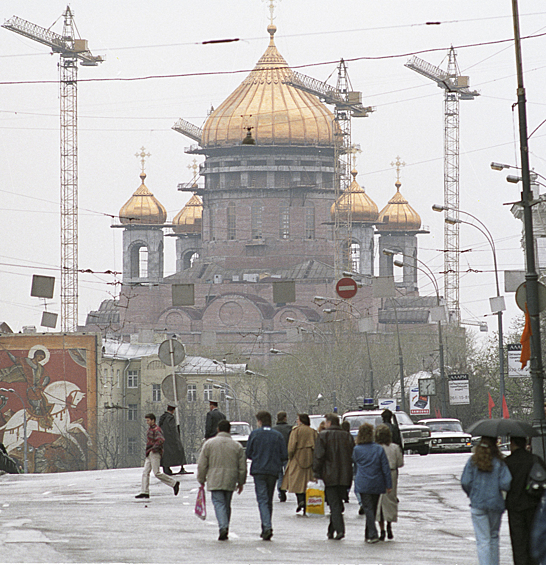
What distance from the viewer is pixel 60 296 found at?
96438mm

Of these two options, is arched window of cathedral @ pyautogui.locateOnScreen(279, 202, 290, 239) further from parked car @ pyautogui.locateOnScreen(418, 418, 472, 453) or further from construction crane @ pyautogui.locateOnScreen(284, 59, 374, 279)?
parked car @ pyautogui.locateOnScreen(418, 418, 472, 453)

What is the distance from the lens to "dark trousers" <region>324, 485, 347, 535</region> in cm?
1566

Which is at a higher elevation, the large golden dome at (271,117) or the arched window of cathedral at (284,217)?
the large golden dome at (271,117)

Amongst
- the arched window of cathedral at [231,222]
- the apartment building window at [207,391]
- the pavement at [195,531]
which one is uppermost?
the arched window of cathedral at [231,222]

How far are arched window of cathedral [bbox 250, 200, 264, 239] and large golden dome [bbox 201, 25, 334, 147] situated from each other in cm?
449

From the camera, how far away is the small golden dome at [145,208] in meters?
120

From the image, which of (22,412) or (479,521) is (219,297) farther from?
(479,521)

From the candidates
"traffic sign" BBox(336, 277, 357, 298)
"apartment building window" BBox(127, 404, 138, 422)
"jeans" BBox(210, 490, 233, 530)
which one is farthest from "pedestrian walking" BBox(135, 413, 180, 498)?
"apartment building window" BBox(127, 404, 138, 422)

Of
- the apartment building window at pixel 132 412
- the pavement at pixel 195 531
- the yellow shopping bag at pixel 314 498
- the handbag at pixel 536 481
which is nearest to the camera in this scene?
the handbag at pixel 536 481

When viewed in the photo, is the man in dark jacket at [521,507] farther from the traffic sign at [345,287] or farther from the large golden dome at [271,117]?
the large golden dome at [271,117]

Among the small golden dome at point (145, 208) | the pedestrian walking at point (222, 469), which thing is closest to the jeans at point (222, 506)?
the pedestrian walking at point (222, 469)

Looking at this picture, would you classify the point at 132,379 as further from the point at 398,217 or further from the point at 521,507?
the point at 521,507

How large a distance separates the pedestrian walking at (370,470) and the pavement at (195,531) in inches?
19.9

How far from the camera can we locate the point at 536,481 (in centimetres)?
1238
